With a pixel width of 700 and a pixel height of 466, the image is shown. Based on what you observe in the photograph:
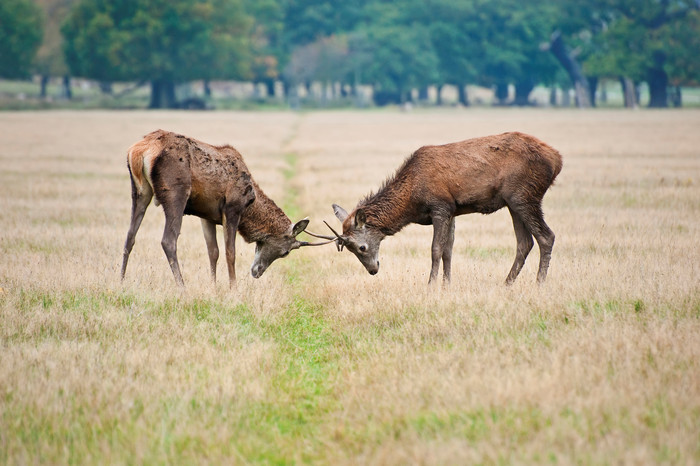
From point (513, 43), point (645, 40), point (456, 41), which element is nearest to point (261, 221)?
point (645, 40)

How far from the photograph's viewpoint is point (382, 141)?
38.3m

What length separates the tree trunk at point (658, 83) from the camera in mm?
82250

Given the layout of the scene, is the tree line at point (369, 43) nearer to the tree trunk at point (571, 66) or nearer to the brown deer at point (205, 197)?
the tree trunk at point (571, 66)

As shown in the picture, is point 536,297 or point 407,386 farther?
point 536,297

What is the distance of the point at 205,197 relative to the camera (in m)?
9.87

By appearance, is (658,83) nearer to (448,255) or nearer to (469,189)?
(448,255)

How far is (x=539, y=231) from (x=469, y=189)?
3.39 feet

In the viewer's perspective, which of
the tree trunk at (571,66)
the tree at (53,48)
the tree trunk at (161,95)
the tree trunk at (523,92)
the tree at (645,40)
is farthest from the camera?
Result: the tree trunk at (523,92)

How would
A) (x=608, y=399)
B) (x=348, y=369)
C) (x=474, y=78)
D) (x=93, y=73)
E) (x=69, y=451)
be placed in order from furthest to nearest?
(x=474, y=78) → (x=93, y=73) → (x=348, y=369) → (x=608, y=399) → (x=69, y=451)

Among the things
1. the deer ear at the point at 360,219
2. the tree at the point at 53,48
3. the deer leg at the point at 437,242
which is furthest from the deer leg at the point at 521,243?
the tree at the point at 53,48

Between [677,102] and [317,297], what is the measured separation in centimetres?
9069

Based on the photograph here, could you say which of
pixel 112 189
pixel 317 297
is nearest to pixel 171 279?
pixel 317 297

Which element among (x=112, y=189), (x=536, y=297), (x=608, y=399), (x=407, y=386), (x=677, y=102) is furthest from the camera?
(x=677, y=102)

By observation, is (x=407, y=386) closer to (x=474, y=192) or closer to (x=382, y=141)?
(x=474, y=192)
